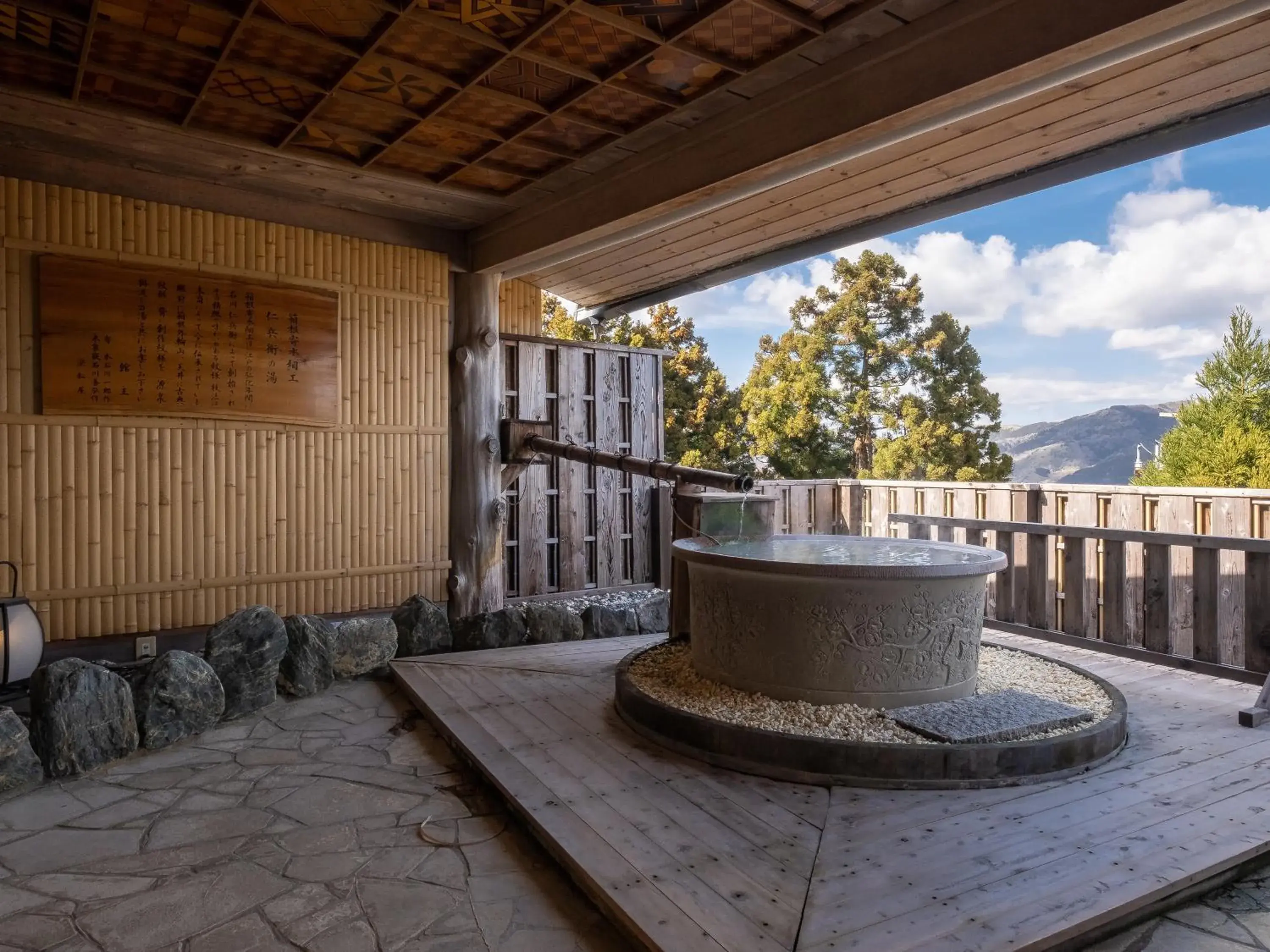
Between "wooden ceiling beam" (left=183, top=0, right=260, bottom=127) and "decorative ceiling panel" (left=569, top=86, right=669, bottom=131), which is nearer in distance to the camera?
"wooden ceiling beam" (left=183, top=0, right=260, bottom=127)

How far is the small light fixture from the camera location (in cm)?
461

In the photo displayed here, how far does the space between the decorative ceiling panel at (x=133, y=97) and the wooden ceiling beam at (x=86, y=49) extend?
1.6 inches

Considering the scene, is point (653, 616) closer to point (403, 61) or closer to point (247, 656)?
point (247, 656)

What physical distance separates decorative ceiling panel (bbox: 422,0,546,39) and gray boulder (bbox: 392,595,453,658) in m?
4.26

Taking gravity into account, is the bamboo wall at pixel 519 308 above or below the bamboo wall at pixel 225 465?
above

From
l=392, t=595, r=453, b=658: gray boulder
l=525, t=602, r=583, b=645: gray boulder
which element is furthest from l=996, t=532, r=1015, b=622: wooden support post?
l=392, t=595, r=453, b=658: gray boulder

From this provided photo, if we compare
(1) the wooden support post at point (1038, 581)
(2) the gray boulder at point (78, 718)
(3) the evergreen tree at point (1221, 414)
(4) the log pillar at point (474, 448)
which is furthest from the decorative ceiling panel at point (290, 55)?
(3) the evergreen tree at point (1221, 414)

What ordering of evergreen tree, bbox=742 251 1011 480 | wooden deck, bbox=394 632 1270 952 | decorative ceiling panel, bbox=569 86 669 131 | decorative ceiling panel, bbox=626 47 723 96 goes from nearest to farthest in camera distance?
wooden deck, bbox=394 632 1270 952
decorative ceiling panel, bbox=626 47 723 96
decorative ceiling panel, bbox=569 86 669 131
evergreen tree, bbox=742 251 1011 480

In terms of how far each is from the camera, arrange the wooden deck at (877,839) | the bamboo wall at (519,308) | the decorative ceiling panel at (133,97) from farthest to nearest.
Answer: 1. the bamboo wall at (519,308)
2. the decorative ceiling panel at (133,97)
3. the wooden deck at (877,839)

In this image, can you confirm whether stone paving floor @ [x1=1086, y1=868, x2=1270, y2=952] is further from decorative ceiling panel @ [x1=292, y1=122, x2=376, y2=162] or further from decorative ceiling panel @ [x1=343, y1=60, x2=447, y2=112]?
decorative ceiling panel @ [x1=292, y1=122, x2=376, y2=162]

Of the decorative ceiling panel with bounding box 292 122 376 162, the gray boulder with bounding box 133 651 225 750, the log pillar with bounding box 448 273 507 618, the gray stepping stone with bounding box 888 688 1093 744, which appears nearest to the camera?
the gray stepping stone with bounding box 888 688 1093 744

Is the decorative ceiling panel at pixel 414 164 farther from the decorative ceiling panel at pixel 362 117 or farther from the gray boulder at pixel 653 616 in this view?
the gray boulder at pixel 653 616

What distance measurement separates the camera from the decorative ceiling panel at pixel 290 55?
4.14 m

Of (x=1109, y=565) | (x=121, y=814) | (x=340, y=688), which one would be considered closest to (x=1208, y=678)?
(x=1109, y=565)
